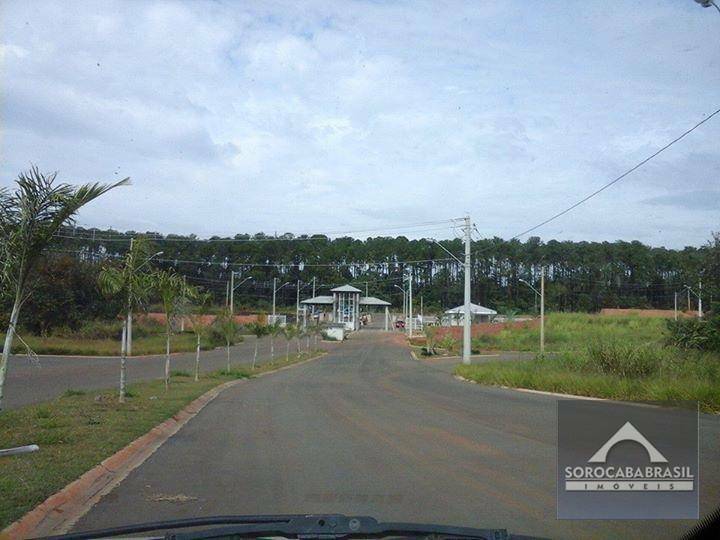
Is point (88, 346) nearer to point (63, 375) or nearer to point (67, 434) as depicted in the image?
point (63, 375)

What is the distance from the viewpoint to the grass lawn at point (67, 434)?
8.34 metres

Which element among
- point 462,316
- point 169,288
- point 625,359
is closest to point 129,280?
point 169,288

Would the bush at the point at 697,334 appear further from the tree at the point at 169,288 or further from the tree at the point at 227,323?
the tree at the point at 227,323

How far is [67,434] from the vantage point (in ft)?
40.4

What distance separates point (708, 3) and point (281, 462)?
10809 mm

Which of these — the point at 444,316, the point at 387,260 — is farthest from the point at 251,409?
the point at 387,260

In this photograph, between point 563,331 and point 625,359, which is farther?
point 563,331

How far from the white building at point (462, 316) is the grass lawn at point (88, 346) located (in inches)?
1471

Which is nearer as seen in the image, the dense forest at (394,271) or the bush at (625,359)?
the bush at (625,359)

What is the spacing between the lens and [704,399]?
18.5 m

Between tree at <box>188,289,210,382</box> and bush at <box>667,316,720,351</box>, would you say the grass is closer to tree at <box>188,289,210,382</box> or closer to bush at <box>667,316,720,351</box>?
bush at <box>667,316,720,351</box>

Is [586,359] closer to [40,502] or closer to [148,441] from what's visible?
[148,441]

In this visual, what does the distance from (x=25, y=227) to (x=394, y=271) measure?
369 ft

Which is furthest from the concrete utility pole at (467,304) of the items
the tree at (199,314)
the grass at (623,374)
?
the tree at (199,314)
